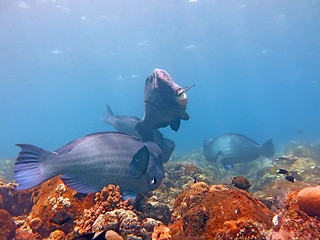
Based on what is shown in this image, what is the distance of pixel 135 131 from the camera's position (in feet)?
23.3

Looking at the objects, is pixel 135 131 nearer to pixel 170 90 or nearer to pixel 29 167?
pixel 170 90

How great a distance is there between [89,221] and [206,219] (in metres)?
1.94

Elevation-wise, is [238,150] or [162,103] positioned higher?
[162,103]

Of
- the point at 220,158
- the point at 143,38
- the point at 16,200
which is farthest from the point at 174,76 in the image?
the point at 16,200

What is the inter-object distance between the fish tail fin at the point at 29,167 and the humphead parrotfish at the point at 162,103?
3.03m

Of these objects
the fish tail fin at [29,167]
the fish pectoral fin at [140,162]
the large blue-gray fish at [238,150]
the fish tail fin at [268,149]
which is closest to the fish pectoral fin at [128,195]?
the fish pectoral fin at [140,162]

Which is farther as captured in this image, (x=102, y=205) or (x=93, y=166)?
(x=93, y=166)

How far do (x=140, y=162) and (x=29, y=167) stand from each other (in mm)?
2003

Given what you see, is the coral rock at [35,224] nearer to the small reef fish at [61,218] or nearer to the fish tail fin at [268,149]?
the small reef fish at [61,218]

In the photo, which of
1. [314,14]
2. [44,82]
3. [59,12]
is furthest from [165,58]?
[44,82]

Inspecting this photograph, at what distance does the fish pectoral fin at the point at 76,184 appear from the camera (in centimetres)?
336

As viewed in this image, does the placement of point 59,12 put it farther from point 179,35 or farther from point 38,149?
point 38,149

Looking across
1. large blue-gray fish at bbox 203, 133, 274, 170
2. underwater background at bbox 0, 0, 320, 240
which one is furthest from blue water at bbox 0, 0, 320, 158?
large blue-gray fish at bbox 203, 133, 274, 170

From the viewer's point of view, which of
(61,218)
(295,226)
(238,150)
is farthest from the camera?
(238,150)
